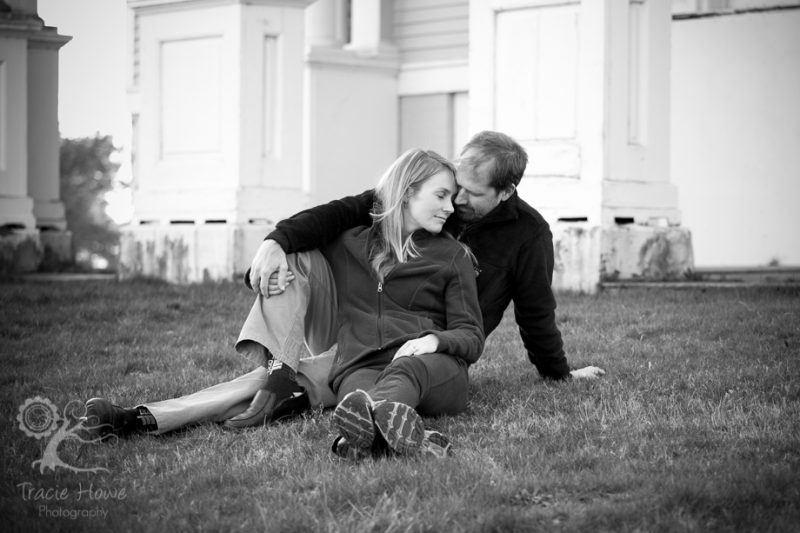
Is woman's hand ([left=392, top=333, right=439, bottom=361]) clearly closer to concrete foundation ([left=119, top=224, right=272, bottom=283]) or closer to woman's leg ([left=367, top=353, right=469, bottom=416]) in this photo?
woman's leg ([left=367, top=353, right=469, bottom=416])

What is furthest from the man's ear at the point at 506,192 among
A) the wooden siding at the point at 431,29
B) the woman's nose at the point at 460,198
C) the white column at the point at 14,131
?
the wooden siding at the point at 431,29

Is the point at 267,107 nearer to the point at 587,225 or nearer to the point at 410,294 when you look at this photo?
the point at 587,225

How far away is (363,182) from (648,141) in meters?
6.21

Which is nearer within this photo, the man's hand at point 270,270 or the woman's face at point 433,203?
the man's hand at point 270,270

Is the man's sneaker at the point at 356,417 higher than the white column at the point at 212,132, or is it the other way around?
the white column at the point at 212,132

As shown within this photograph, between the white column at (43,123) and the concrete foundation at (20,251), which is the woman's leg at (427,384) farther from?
the white column at (43,123)

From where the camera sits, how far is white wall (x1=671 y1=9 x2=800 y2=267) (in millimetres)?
11688

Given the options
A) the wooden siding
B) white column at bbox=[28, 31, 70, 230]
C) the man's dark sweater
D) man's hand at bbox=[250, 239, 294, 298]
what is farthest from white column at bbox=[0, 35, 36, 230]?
man's hand at bbox=[250, 239, 294, 298]

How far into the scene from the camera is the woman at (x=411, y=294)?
3961 mm

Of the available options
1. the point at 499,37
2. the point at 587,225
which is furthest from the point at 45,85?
the point at 587,225

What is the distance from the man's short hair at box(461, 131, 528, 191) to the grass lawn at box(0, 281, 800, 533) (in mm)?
890

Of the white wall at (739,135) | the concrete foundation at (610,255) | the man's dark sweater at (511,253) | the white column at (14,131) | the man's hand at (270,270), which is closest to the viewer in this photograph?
the man's hand at (270,270)

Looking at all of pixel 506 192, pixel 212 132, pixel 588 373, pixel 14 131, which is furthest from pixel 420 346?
pixel 14 131

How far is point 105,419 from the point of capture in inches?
151
